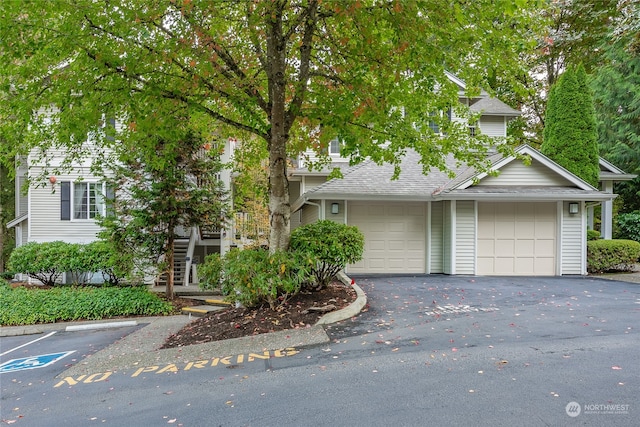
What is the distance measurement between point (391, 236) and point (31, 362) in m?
9.20

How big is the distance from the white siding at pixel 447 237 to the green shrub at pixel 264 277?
5977 mm

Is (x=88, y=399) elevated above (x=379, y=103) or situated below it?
below

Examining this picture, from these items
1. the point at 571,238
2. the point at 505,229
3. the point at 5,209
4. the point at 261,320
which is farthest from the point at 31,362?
the point at 571,238

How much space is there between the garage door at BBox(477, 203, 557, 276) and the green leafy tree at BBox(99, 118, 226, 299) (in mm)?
8013

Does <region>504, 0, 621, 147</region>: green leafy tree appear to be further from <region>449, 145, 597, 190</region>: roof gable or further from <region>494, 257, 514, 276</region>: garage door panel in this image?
<region>494, 257, 514, 276</region>: garage door panel

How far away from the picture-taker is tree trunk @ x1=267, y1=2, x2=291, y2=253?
724 cm

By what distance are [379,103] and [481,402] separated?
17.1ft

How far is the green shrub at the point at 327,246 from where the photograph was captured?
25.0ft

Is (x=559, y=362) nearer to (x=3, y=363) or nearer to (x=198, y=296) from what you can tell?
(x=3, y=363)

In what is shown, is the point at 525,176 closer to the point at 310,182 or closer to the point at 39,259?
the point at 310,182

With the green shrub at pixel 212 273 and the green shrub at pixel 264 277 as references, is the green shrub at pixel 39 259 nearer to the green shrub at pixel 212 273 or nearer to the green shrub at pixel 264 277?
the green shrub at pixel 212 273

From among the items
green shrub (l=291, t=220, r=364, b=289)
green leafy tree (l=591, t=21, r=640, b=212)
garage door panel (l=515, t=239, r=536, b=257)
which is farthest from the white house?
green leafy tree (l=591, t=21, r=640, b=212)

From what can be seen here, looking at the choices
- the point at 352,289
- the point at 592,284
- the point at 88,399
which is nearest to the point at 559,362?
the point at 352,289

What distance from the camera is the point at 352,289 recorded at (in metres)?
8.70
